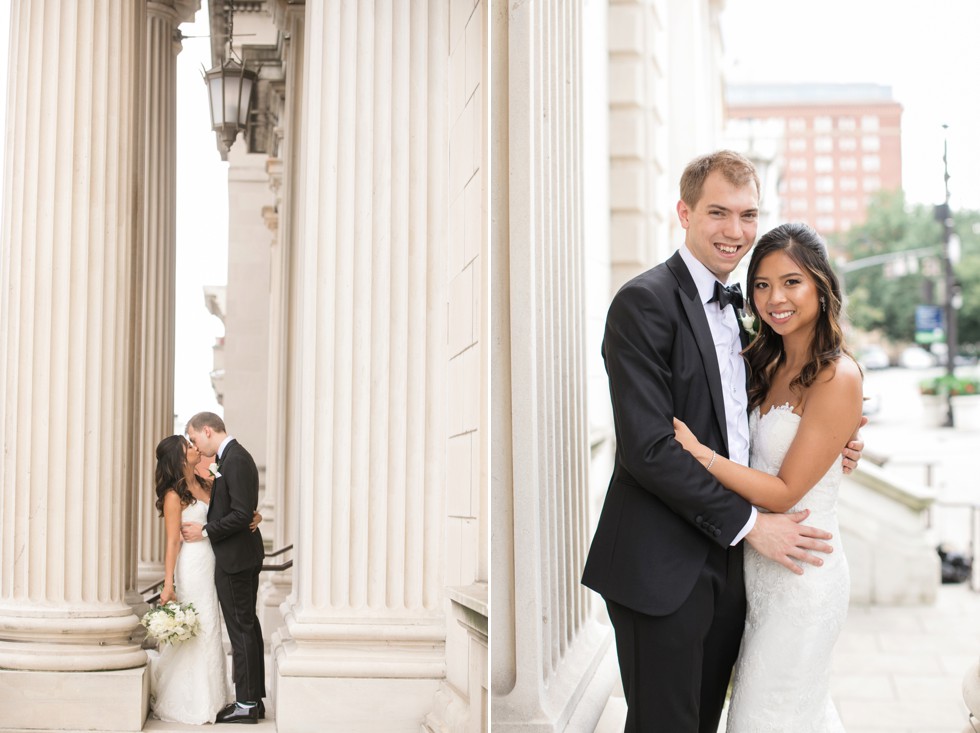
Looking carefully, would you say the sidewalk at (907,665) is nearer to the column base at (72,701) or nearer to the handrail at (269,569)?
→ the handrail at (269,569)

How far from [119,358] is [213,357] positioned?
11.7 inches

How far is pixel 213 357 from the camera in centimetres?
365

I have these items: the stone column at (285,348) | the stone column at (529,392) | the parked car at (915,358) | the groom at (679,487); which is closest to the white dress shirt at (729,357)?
the groom at (679,487)

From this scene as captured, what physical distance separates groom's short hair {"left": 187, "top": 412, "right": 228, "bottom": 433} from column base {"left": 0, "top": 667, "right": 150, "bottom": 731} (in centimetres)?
75

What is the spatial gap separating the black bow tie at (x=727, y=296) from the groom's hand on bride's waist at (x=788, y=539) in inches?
24.8

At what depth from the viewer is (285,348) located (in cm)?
398

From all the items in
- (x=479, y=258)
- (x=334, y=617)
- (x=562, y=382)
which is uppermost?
(x=479, y=258)

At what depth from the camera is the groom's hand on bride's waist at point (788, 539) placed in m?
3.21

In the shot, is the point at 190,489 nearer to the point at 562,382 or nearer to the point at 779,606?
the point at 562,382

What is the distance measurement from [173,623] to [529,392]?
1.30 m

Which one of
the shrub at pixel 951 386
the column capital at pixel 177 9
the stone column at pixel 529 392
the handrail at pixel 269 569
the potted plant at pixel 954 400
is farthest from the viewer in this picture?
the shrub at pixel 951 386

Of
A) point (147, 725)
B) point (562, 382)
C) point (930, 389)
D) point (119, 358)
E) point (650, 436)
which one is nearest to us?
point (650, 436)

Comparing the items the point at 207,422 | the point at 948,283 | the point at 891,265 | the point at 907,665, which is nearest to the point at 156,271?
the point at 207,422

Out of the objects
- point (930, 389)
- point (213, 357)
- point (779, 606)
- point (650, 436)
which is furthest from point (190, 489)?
point (930, 389)
